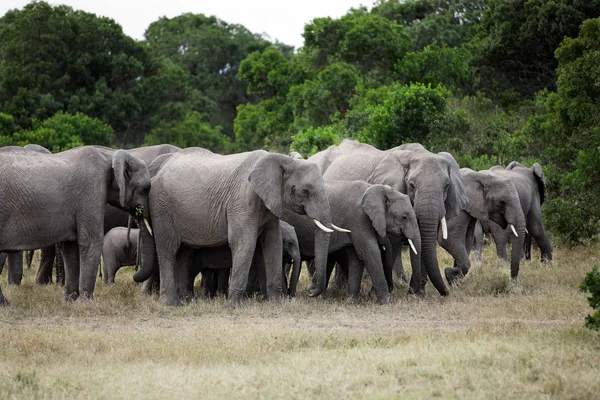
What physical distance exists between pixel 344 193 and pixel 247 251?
1891mm

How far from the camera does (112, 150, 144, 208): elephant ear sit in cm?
1560

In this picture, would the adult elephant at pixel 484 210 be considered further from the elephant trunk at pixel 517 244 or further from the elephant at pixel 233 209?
the elephant at pixel 233 209

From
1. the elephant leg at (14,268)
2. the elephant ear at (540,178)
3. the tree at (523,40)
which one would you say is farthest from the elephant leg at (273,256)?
the tree at (523,40)

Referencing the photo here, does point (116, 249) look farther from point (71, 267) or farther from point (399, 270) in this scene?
point (399, 270)

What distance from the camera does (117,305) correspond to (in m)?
15.0

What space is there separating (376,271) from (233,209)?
7.03 feet

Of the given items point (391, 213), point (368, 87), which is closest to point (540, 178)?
point (391, 213)

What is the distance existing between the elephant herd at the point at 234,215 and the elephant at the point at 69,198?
0.05 feet

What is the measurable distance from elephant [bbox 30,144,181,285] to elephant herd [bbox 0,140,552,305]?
57.0 inches

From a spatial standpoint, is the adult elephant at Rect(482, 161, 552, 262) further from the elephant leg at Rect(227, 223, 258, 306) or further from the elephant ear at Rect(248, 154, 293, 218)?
the elephant leg at Rect(227, 223, 258, 306)

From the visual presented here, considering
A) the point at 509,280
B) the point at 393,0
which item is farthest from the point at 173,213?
the point at 393,0

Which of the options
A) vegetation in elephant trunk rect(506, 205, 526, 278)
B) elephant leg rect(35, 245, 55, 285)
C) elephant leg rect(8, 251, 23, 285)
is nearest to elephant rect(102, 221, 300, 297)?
elephant leg rect(35, 245, 55, 285)

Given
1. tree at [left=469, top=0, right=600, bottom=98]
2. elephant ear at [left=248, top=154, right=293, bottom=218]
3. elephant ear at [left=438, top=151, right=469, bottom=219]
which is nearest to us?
elephant ear at [left=248, top=154, right=293, bottom=218]

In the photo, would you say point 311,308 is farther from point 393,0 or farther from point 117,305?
point 393,0
